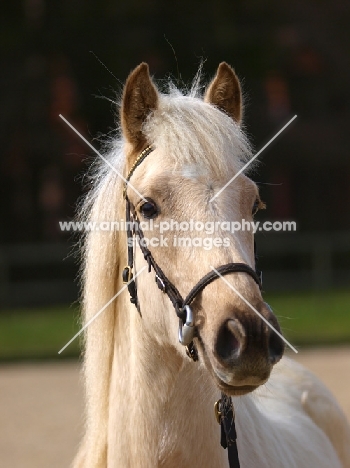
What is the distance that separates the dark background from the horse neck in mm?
16548

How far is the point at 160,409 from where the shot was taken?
305 cm

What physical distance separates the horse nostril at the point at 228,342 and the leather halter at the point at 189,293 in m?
0.17

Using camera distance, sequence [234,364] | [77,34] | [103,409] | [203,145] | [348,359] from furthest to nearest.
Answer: [77,34] → [348,359] → [103,409] → [203,145] → [234,364]

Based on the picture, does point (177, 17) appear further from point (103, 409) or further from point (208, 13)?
point (103, 409)

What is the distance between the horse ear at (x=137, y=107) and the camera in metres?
3.17

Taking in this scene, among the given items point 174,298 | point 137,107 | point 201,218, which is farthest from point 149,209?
point 137,107

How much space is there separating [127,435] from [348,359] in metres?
8.11

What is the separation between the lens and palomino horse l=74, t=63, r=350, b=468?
2664mm

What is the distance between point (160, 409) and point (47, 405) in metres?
6.08

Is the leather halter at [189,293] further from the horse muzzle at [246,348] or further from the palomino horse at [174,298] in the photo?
the horse muzzle at [246,348]

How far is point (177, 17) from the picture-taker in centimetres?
2170

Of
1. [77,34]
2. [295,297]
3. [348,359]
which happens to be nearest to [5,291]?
[295,297]

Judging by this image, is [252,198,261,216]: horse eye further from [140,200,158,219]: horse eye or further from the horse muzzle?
the horse muzzle

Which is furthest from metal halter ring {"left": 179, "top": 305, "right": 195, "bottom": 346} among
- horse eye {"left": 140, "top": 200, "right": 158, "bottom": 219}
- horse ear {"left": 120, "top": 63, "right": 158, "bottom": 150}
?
horse ear {"left": 120, "top": 63, "right": 158, "bottom": 150}
